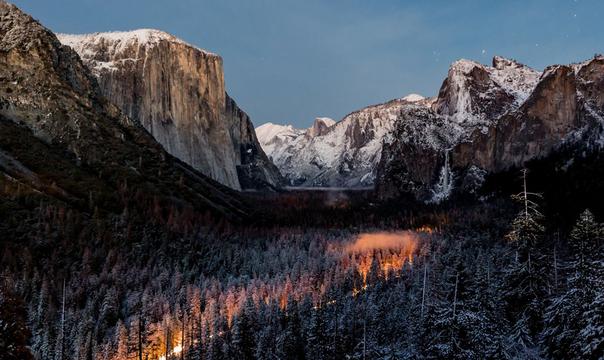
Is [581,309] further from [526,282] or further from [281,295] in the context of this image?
[281,295]

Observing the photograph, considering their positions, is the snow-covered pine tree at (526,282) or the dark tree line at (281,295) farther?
the snow-covered pine tree at (526,282)

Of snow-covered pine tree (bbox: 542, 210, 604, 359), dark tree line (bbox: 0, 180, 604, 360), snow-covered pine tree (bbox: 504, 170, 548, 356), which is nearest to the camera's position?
snow-covered pine tree (bbox: 542, 210, 604, 359)

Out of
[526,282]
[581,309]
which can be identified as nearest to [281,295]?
[526,282]

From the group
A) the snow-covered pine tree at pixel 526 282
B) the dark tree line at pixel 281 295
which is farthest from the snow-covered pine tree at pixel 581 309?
the snow-covered pine tree at pixel 526 282

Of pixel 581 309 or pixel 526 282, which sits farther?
pixel 526 282

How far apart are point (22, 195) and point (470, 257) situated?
125 m

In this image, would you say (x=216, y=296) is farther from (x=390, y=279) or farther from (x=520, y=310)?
(x=520, y=310)

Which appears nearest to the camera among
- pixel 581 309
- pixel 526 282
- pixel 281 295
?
pixel 581 309

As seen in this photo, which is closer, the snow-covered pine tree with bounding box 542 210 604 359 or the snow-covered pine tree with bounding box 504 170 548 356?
the snow-covered pine tree with bounding box 542 210 604 359

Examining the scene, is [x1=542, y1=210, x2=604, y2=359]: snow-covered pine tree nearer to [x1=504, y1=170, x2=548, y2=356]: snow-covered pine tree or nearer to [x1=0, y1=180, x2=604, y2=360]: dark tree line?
[x1=0, y1=180, x2=604, y2=360]: dark tree line

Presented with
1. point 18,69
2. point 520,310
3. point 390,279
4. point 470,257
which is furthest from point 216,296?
point 18,69

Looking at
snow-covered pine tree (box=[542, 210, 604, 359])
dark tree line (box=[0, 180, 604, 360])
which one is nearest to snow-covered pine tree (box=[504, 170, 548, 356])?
dark tree line (box=[0, 180, 604, 360])

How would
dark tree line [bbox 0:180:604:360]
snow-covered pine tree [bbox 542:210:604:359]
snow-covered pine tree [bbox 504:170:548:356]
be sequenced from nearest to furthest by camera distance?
snow-covered pine tree [bbox 542:210:604:359] → dark tree line [bbox 0:180:604:360] → snow-covered pine tree [bbox 504:170:548:356]

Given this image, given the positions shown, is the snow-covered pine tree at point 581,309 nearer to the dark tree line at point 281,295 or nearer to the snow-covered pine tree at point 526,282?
the dark tree line at point 281,295
